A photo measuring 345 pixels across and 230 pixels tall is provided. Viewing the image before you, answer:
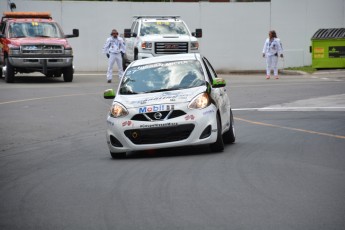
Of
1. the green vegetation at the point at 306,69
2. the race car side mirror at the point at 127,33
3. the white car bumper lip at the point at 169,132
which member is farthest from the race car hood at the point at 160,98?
the green vegetation at the point at 306,69

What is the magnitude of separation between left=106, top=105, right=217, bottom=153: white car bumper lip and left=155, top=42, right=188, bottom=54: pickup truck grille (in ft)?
62.6

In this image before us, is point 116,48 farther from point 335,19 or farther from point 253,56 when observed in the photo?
point 335,19

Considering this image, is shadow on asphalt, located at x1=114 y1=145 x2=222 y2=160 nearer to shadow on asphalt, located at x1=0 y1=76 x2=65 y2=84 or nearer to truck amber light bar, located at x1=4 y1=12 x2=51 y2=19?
shadow on asphalt, located at x1=0 y1=76 x2=65 y2=84

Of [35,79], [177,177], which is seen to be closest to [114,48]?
[35,79]

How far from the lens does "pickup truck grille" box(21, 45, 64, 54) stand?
1225 inches

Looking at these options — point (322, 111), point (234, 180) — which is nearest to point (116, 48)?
point (322, 111)

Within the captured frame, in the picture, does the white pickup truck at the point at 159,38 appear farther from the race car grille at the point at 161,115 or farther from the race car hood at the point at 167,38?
the race car grille at the point at 161,115

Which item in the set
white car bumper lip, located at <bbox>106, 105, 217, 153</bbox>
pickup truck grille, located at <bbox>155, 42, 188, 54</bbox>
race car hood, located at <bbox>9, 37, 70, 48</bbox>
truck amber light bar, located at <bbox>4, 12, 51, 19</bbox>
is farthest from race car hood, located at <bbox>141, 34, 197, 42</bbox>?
→ white car bumper lip, located at <bbox>106, 105, 217, 153</bbox>

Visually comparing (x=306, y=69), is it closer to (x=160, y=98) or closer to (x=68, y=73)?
(x=68, y=73)

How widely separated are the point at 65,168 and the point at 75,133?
5247 mm

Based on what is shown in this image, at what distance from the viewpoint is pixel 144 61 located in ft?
49.9

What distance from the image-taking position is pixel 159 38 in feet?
107

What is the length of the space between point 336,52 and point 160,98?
83.0 ft

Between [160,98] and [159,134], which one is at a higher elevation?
[160,98]
